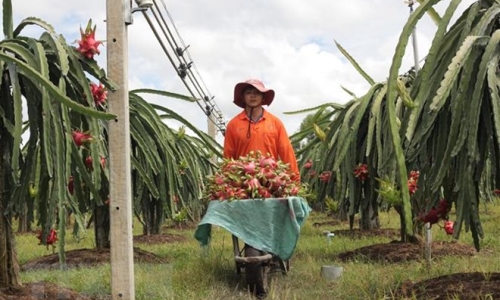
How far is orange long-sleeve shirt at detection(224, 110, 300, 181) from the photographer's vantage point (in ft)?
16.1

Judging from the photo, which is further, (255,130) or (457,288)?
(255,130)

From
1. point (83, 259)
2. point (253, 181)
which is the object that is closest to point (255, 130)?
point (253, 181)

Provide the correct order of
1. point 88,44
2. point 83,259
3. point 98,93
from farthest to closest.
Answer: point 83,259
point 98,93
point 88,44

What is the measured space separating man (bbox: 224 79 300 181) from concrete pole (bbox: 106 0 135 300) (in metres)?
1.93

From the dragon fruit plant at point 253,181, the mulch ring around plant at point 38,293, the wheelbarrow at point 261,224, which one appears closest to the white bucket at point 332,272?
the wheelbarrow at point 261,224

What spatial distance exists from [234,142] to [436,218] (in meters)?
2.01

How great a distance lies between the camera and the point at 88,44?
10.8 feet

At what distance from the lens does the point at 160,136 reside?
5414 mm

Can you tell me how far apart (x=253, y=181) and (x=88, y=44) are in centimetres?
155

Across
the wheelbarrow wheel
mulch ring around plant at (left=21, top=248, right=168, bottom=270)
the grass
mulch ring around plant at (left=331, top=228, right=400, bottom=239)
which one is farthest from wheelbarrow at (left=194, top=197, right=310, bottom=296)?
mulch ring around plant at (left=331, top=228, right=400, bottom=239)

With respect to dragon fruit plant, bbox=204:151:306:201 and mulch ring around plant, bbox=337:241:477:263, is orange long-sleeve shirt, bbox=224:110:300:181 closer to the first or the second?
dragon fruit plant, bbox=204:151:306:201

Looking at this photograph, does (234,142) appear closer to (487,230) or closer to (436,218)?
(436,218)

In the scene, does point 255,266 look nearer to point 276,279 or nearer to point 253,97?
point 276,279

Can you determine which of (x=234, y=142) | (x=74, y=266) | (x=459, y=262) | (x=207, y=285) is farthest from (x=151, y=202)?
(x=459, y=262)
